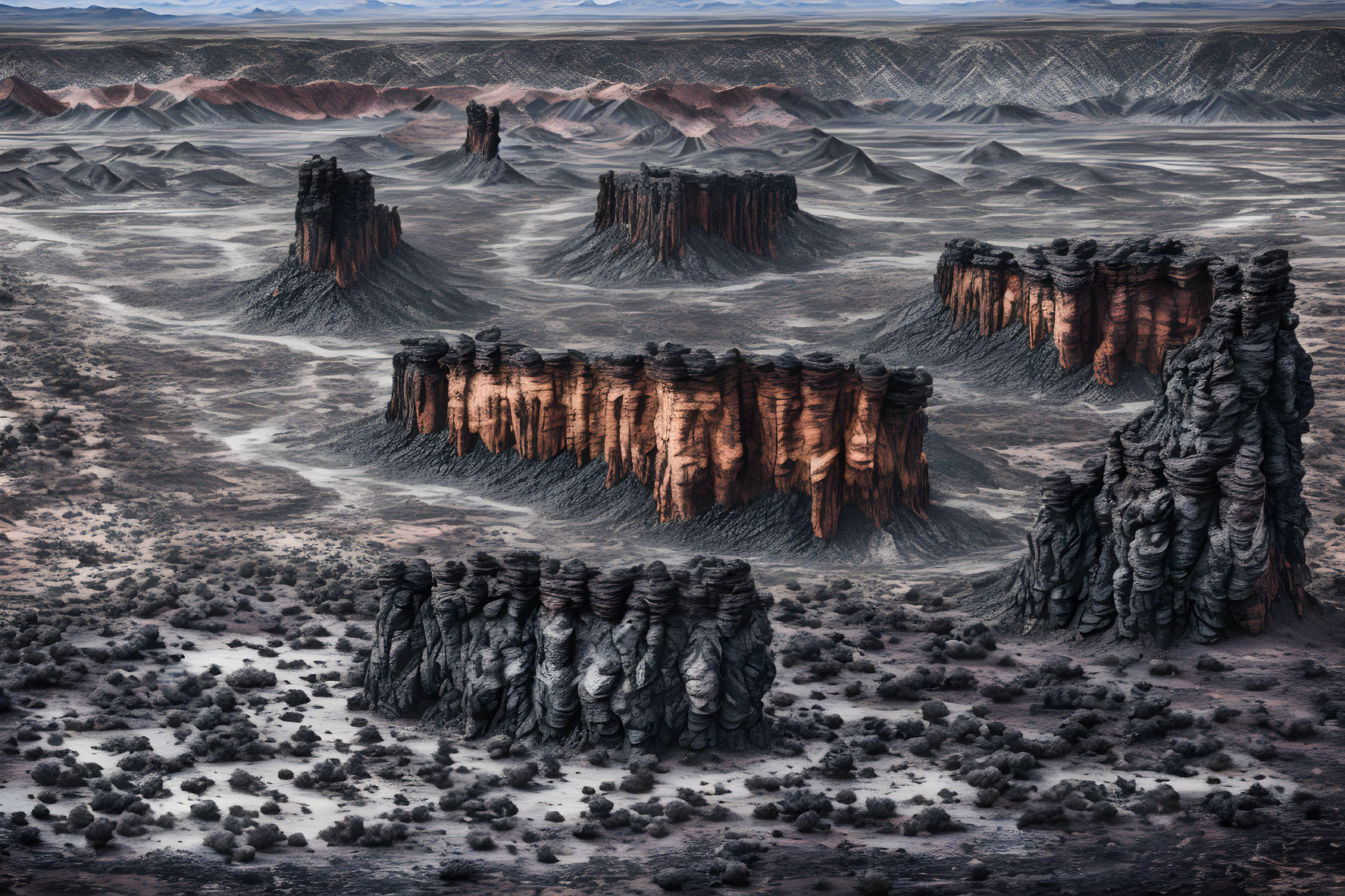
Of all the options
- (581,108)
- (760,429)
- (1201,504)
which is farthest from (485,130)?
(1201,504)

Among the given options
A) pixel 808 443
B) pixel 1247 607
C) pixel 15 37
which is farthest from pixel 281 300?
pixel 15 37

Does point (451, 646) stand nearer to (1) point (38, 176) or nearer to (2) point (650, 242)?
(2) point (650, 242)

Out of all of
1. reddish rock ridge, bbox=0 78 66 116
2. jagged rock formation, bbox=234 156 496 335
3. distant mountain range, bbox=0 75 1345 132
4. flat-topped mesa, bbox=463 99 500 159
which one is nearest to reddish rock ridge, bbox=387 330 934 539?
jagged rock formation, bbox=234 156 496 335

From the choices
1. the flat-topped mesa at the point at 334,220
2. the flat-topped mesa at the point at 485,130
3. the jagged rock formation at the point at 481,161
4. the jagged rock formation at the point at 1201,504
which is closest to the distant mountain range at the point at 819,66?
the jagged rock formation at the point at 481,161

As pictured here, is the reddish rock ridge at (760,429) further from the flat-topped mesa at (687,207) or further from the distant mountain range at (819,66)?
the distant mountain range at (819,66)

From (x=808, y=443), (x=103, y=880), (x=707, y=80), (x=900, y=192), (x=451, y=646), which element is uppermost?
(x=707, y=80)
